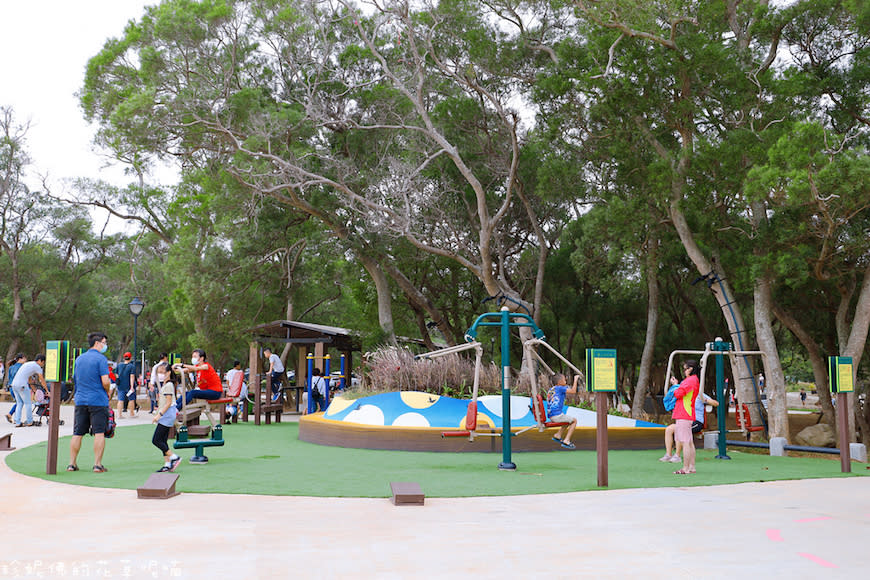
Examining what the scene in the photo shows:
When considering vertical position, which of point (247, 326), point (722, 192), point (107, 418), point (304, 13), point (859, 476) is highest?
point (304, 13)

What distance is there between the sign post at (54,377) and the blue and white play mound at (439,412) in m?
5.78

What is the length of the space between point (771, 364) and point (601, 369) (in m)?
11.1

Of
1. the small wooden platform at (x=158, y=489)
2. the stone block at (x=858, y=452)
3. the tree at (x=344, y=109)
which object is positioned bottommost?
the stone block at (x=858, y=452)

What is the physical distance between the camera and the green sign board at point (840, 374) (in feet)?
37.1

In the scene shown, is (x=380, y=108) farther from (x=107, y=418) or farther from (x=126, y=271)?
(x=126, y=271)

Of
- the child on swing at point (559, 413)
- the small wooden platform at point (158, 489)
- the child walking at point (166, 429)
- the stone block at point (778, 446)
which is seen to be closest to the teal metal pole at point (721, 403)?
the stone block at point (778, 446)

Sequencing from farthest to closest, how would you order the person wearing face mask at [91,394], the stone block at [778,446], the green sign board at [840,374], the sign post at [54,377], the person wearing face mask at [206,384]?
the stone block at [778,446]
the green sign board at [840,374]
the person wearing face mask at [206,384]
the sign post at [54,377]
the person wearing face mask at [91,394]

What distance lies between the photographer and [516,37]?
73.9 feet

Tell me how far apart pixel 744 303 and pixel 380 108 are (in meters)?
14.9

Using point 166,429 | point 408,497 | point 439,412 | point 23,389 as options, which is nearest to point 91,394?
point 166,429

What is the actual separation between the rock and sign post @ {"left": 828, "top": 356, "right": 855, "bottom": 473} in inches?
496

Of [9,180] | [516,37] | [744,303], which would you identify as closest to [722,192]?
[516,37]

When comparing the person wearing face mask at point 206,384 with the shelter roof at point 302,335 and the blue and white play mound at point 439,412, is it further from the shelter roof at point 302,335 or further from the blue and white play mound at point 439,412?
the shelter roof at point 302,335

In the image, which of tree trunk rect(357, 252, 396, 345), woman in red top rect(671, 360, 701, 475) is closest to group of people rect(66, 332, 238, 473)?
woman in red top rect(671, 360, 701, 475)
